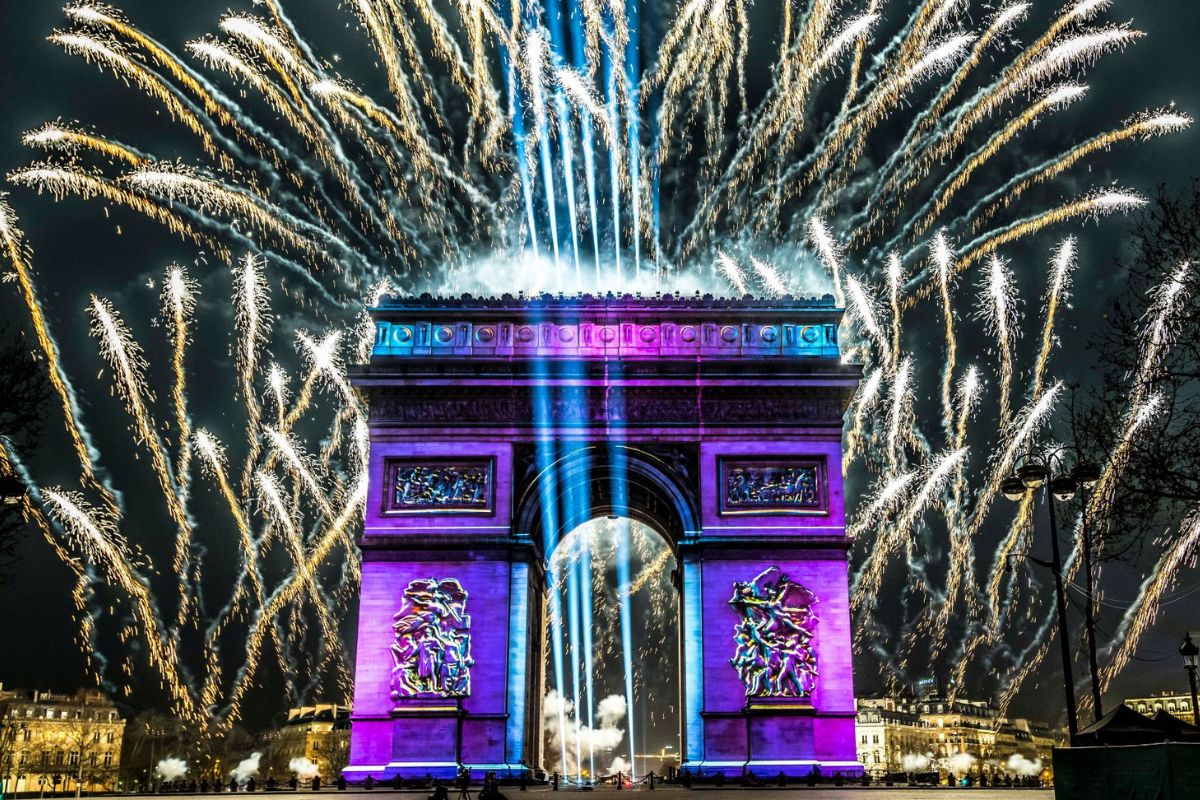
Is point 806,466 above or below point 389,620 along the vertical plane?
above

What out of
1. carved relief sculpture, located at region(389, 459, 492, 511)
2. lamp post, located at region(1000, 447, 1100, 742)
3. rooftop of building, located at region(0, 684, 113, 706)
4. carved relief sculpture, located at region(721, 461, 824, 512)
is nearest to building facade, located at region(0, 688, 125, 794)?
rooftop of building, located at region(0, 684, 113, 706)

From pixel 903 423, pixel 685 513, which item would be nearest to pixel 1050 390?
pixel 903 423

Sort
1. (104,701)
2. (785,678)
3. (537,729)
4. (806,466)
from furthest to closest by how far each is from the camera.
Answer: (104,701) < (537,729) < (806,466) < (785,678)

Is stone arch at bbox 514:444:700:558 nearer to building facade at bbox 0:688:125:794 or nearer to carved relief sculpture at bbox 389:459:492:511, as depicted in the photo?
carved relief sculpture at bbox 389:459:492:511

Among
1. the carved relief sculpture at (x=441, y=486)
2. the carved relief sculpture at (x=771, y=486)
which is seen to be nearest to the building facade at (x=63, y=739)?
the carved relief sculpture at (x=441, y=486)

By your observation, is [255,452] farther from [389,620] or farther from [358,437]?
[389,620]

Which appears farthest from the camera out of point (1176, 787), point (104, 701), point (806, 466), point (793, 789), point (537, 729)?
point (104, 701)

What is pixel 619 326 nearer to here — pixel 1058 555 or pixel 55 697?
pixel 1058 555
